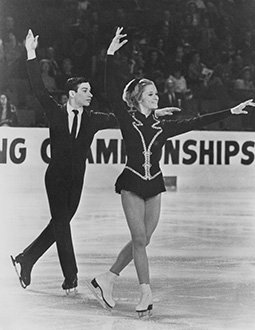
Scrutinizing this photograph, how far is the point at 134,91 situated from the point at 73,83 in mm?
244

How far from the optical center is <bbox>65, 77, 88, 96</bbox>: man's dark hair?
272 centimetres

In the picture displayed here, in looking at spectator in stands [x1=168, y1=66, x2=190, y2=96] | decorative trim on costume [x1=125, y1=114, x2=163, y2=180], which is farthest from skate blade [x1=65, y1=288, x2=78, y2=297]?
spectator in stands [x1=168, y1=66, x2=190, y2=96]

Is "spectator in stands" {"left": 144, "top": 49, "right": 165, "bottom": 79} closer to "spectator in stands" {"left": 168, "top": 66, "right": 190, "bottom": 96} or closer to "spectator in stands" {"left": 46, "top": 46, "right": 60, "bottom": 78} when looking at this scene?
"spectator in stands" {"left": 168, "top": 66, "right": 190, "bottom": 96}

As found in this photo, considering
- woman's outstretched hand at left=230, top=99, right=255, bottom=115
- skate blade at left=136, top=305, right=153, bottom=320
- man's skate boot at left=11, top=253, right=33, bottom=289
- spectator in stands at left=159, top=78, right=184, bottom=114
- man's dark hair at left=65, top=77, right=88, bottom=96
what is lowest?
skate blade at left=136, top=305, right=153, bottom=320

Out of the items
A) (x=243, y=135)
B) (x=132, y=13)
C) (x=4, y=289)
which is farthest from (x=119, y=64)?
(x=4, y=289)

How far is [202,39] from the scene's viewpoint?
2850 millimetres

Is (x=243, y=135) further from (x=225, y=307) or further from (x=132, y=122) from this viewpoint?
(x=225, y=307)

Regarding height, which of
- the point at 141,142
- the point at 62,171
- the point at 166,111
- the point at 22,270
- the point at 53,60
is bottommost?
the point at 22,270

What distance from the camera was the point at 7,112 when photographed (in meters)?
2.73

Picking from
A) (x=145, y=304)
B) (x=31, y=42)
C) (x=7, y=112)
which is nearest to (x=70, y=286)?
(x=145, y=304)

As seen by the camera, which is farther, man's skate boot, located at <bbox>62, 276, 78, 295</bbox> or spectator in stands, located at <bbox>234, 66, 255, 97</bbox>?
spectator in stands, located at <bbox>234, 66, 255, 97</bbox>

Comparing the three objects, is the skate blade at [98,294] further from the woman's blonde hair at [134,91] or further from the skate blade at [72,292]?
the woman's blonde hair at [134,91]

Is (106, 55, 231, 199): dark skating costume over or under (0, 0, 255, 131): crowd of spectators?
under

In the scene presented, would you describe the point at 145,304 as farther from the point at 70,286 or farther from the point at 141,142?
the point at 141,142
